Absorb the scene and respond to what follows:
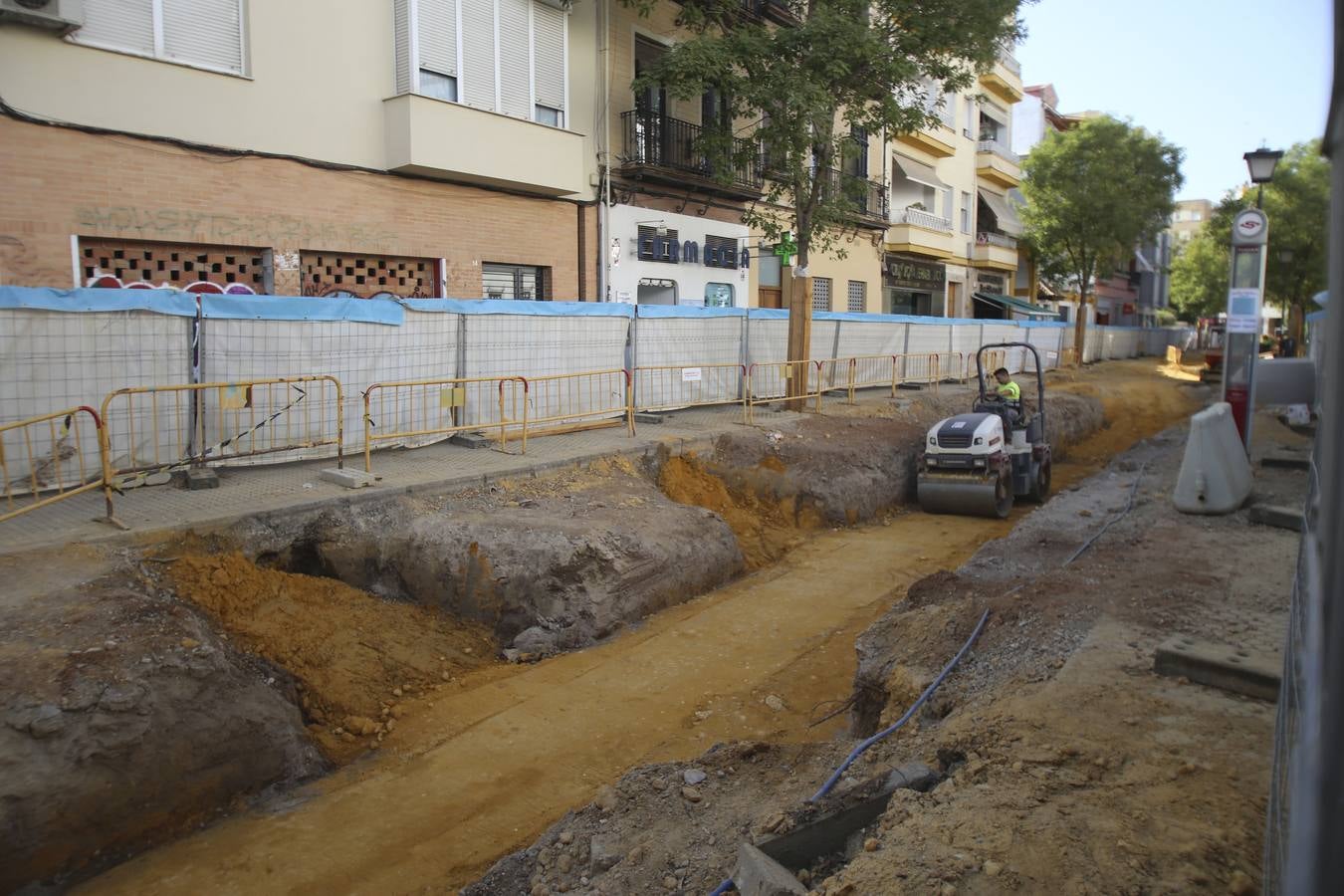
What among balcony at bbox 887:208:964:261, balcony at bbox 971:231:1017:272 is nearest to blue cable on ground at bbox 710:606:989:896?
balcony at bbox 887:208:964:261

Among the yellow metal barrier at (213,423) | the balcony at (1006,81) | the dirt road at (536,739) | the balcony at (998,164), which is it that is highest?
the balcony at (1006,81)

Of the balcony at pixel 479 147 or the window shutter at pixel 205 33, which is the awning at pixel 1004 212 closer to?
the balcony at pixel 479 147

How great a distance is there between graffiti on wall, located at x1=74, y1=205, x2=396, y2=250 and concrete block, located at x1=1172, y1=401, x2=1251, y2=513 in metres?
11.1

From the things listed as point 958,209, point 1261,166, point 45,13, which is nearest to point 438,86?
point 45,13

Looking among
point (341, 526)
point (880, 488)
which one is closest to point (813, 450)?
point (880, 488)

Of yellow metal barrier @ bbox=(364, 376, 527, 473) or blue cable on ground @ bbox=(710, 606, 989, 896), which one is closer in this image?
blue cable on ground @ bbox=(710, 606, 989, 896)

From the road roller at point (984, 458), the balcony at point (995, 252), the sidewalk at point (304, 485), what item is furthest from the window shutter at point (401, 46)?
the balcony at point (995, 252)

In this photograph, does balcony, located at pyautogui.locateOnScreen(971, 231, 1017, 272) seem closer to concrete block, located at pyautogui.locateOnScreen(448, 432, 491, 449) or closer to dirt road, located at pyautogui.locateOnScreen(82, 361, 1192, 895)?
dirt road, located at pyautogui.locateOnScreen(82, 361, 1192, 895)

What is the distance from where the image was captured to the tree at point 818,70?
14.2 m

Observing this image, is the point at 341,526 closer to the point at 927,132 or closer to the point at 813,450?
the point at 813,450

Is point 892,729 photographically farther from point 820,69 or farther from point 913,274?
point 913,274

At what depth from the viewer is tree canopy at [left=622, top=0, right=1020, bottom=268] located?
14.2m

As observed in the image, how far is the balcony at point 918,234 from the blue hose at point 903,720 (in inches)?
939

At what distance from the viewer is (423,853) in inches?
184
